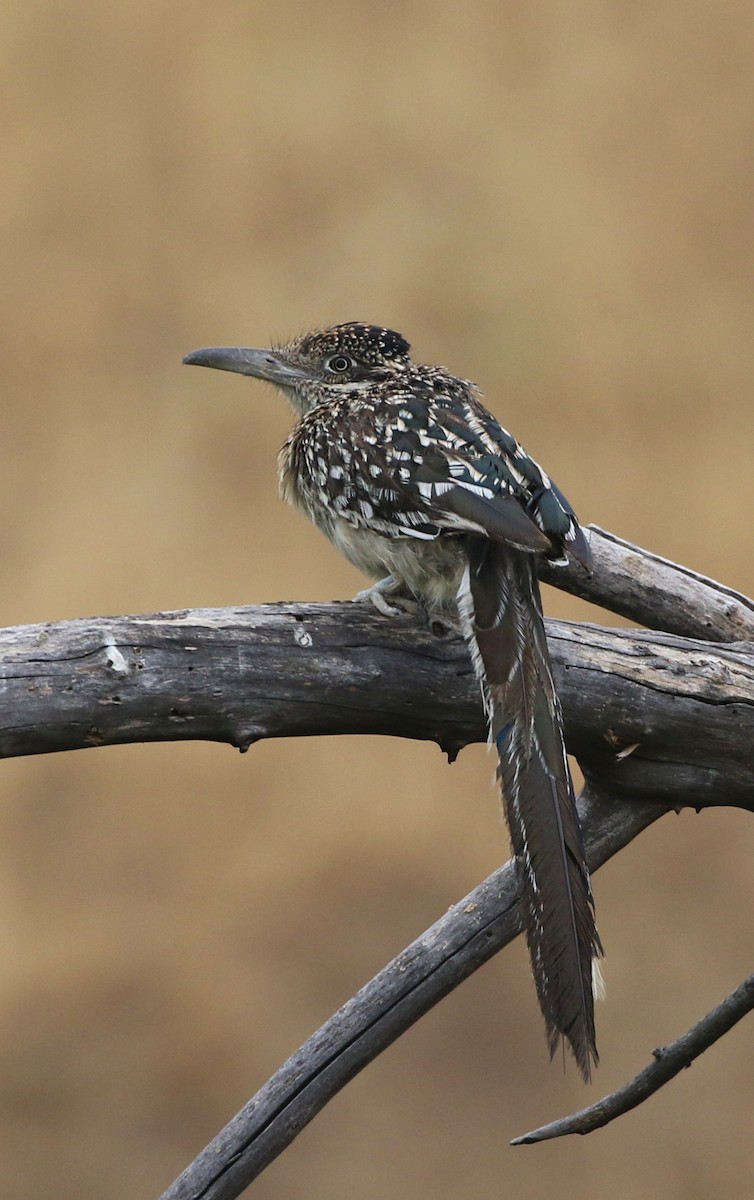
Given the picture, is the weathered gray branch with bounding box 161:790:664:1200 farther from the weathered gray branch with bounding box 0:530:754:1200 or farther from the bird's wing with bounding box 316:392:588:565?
the bird's wing with bounding box 316:392:588:565

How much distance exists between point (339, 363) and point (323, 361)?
36 millimetres

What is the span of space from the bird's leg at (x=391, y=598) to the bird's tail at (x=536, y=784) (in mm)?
126

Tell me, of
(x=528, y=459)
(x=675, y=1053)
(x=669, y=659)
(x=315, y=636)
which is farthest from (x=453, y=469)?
(x=675, y=1053)

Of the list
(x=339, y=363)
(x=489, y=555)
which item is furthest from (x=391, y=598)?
(x=339, y=363)

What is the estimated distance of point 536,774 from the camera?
1.69m

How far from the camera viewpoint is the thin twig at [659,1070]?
1895mm

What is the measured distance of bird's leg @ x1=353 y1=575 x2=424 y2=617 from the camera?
1897mm

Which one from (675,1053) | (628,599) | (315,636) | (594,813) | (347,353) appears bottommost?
(675,1053)

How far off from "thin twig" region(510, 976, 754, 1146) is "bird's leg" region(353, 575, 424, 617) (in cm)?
71

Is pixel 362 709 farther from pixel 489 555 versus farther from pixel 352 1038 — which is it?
pixel 352 1038

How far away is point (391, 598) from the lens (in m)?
1.94

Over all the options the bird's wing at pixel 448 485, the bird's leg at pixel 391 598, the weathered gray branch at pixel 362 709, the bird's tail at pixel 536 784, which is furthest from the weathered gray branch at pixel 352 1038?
the bird's wing at pixel 448 485

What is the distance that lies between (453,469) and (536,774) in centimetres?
43

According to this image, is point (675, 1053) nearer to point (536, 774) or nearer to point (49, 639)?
point (536, 774)
